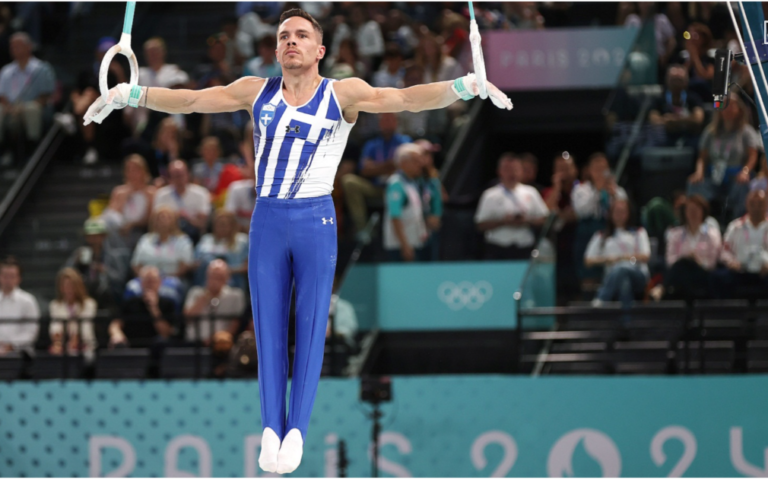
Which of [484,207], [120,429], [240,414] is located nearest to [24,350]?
[120,429]

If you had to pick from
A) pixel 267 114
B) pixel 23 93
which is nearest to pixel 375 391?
pixel 267 114

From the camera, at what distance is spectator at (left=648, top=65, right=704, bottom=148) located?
10.2m

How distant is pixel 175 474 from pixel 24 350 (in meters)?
1.82

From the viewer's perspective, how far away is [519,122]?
1346cm

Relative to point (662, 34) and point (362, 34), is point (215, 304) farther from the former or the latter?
point (662, 34)

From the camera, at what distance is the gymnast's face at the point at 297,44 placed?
5320 mm

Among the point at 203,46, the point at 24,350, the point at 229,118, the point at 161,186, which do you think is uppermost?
the point at 203,46

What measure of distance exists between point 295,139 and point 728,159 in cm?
550

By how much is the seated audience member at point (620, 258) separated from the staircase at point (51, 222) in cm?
550

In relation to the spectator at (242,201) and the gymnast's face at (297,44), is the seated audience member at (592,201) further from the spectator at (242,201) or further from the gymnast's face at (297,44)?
the gymnast's face at (297,44)

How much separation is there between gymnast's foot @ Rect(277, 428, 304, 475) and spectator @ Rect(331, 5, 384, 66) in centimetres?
787

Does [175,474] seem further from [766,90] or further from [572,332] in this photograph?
[766,90]

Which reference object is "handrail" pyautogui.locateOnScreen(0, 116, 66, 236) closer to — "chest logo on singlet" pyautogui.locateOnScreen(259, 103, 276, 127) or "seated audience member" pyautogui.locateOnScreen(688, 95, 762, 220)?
"seated audience member" pyautogui.locateOnScreen(688, 95, 762, 220)

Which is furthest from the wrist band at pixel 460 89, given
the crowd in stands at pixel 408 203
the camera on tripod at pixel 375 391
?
Answer: the crowd in stands at pixel 408 203
